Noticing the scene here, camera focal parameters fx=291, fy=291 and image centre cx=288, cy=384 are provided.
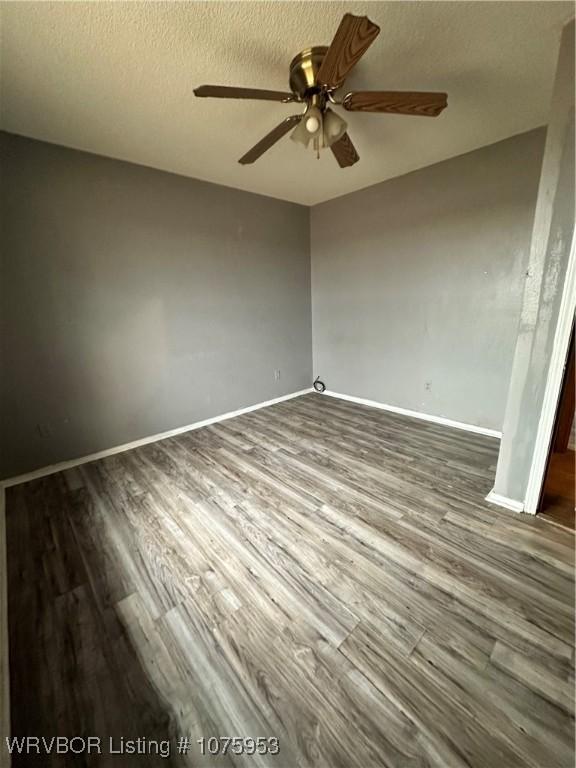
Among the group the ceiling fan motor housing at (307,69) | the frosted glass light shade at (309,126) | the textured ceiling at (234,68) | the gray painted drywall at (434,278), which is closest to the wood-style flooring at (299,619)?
the gray painted drywall at (434,278)

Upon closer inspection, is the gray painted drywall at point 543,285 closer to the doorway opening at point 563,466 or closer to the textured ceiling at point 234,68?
the doorway opening at point 563,466

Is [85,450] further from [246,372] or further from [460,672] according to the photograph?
[460,672]

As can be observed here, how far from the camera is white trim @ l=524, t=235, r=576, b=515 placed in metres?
1.53

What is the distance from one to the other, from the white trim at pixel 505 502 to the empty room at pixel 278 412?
21 millimetres

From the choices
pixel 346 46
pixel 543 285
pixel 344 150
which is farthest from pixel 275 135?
pixel 543 285

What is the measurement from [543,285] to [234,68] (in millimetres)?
2050

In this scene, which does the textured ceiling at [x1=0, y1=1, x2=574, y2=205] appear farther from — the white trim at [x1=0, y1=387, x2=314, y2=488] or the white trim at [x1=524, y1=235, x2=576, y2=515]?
the white trim at [x1=0, y1=387, x2=314, y2=488]

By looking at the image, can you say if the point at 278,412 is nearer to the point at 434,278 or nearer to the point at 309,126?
the point at 434,278

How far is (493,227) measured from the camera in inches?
103

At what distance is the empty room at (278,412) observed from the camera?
3.40ft

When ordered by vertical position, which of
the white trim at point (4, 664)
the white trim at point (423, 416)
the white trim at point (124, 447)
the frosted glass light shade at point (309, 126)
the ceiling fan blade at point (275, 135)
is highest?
the ceiling fan blade at point (275, 135)

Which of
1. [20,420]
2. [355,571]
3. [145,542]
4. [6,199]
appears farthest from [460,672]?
[6,199]

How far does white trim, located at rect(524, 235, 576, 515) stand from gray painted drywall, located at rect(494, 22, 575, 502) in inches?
0.9

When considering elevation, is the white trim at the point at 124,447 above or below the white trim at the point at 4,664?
above
